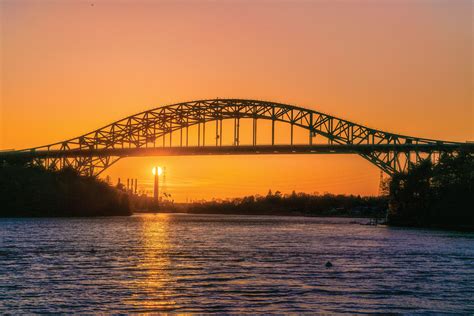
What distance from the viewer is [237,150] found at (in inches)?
3959

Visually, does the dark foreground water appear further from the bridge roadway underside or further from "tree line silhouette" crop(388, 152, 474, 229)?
the bridge roadway underside

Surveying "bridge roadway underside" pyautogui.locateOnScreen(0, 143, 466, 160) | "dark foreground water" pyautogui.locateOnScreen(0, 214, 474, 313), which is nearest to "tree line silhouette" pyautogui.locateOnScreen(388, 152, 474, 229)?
"bridge roadway underside" pyautogui.locateOnScreen(0, 143, 466, 160)

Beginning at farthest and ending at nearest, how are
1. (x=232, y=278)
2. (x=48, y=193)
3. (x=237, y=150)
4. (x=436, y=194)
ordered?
1. (x=48, y=193)
2. (x=237, y=150)
3. (x=436, y=194)
4. (x=232, y=278)

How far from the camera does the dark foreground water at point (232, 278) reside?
24328 mm

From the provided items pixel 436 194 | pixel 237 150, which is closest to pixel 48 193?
pixel 237 150

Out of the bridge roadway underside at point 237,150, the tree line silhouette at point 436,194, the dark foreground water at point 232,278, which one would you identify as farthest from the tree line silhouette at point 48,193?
the dark foreground water at point 232,278

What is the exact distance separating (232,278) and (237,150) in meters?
70.3

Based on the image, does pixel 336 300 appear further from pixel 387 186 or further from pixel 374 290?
pixel 387 186

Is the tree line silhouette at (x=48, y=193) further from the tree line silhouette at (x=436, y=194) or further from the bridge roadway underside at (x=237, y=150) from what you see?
the tree line silhouette at (x=436, y=194)

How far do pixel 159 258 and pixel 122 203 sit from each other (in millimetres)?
87516

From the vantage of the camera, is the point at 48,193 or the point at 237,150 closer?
the point at 237,150

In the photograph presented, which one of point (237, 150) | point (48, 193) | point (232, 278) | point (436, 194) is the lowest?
point (232, 278)

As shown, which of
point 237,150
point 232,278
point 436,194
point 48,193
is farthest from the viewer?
point 48,193

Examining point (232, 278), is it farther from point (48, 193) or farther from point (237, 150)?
point (48, 193)
